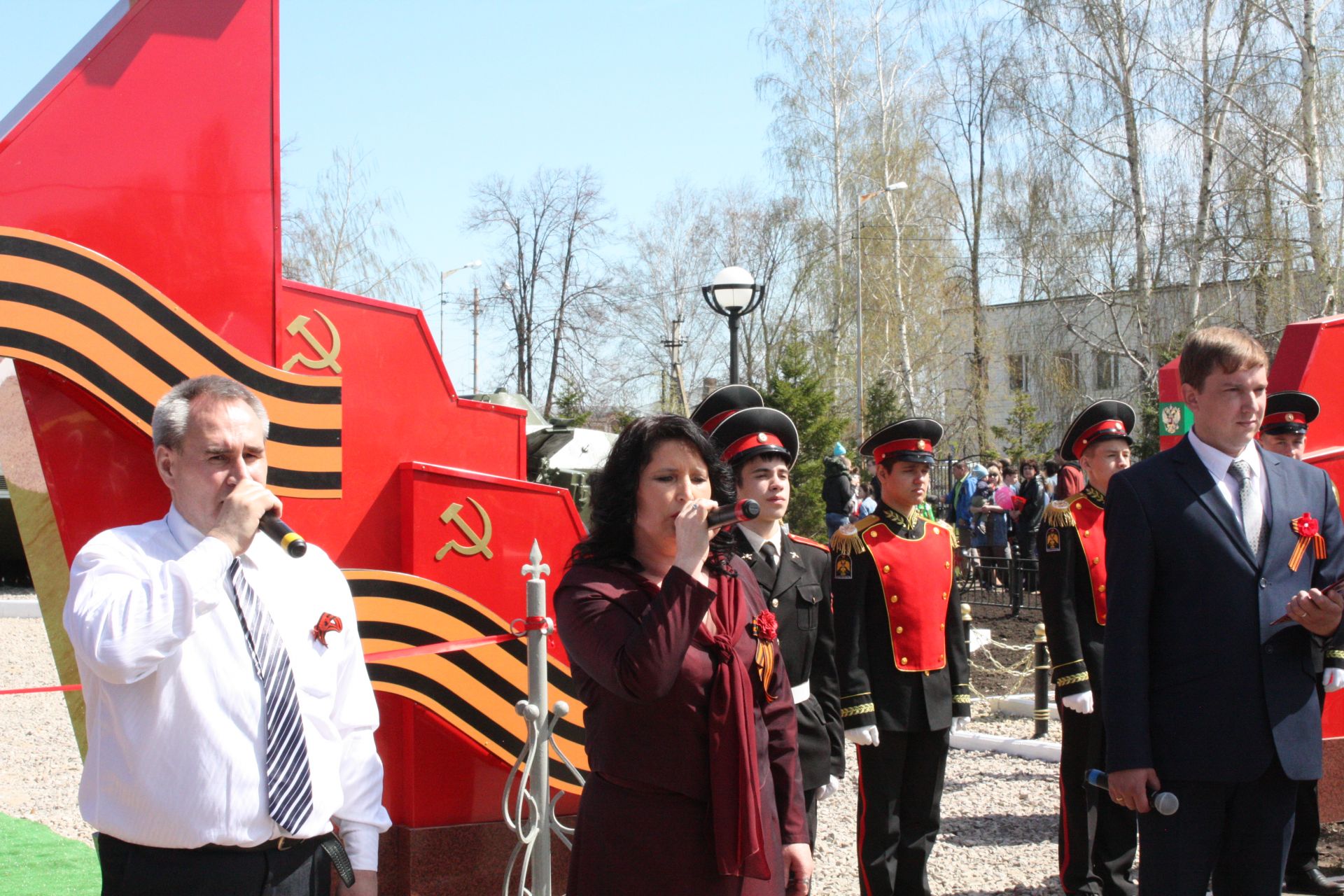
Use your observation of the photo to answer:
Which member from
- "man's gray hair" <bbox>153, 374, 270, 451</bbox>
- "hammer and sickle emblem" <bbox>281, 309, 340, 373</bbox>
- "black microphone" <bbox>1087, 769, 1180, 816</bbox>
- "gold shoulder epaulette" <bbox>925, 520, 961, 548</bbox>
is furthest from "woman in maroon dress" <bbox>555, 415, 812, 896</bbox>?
"gold shoulder epaulette" <bbox>925, 520, 961, 548</bbox>

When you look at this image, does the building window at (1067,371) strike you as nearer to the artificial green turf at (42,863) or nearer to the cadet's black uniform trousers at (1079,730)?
the cadet's black uniform trousers at (1079,730)

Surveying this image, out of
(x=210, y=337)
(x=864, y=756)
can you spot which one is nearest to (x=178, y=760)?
(x=210, y=337)

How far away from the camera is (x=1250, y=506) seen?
3365 mm

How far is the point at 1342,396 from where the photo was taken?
598 centimetres

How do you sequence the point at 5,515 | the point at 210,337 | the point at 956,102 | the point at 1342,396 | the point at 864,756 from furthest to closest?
the point at 956,102, the point at 5,515, the point at 1342,396, the point at 864,756, the point at 210,337

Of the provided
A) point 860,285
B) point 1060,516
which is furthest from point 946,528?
point 860,285

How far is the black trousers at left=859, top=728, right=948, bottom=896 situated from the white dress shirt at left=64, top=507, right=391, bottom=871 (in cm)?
270

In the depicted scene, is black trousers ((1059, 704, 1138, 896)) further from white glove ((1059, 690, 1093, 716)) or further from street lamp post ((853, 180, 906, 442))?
street lamp post ((853, 180, 906, 442))

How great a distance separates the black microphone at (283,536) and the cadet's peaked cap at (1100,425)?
3.97 meters

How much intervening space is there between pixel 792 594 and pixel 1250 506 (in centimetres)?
158

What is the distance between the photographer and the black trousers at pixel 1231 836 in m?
3.19

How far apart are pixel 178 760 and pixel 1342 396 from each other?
18.5ft

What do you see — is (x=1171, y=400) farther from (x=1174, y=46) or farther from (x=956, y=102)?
(x=956, y=102)

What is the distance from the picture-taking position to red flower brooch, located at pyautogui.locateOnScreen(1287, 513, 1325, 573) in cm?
332
